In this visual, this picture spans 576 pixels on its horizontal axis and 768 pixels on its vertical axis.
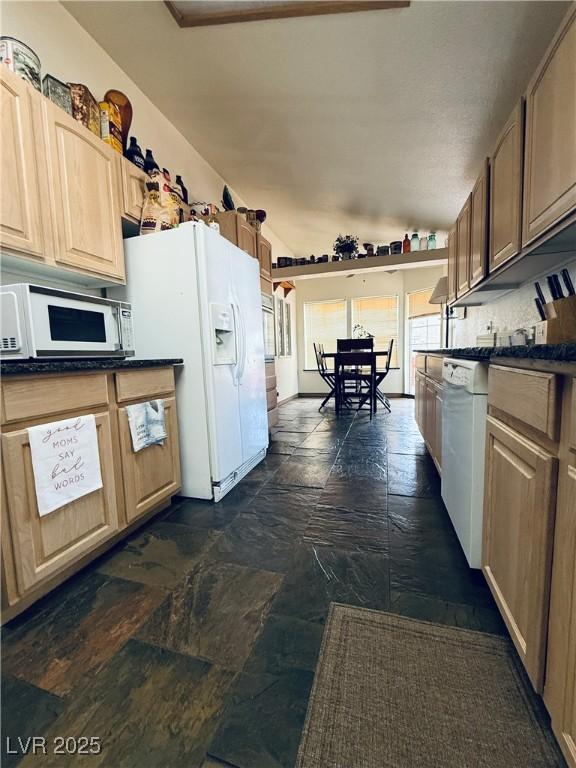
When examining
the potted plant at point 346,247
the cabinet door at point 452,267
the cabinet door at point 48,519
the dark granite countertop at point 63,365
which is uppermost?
the potted plant at point 346,247

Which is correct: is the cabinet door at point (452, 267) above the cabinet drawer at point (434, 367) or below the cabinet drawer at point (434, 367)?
above

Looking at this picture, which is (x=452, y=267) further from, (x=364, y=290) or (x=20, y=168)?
(x=20, y=168)

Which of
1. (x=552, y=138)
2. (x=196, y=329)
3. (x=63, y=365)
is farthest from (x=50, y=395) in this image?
(x=552, y=138)

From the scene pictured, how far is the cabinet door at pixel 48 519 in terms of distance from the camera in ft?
3.23

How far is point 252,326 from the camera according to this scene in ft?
7.80

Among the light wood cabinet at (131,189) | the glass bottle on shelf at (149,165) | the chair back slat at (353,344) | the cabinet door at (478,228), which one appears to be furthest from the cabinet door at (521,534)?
the chair back slat at (353,344)

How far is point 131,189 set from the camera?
1.80 meters

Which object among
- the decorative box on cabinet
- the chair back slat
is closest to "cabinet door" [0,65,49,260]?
the decorative box on cabinet

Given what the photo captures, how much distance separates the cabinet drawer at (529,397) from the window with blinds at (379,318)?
5.15 meters

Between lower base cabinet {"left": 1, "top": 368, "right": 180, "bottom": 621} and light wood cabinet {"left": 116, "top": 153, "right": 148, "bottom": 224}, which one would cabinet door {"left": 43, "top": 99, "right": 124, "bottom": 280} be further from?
lower base cabinet {"left": 1, "top": 368, "right": 180, "bottom": 621}

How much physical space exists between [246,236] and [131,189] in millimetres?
1152

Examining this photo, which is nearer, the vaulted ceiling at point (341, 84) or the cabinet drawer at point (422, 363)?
the vaulted ceiling at point (341, 84)

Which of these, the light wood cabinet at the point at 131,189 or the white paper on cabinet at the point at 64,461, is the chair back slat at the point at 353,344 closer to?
the light wood cabinet at the point at 131,189

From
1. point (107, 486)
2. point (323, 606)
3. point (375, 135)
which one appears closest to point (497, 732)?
point (323, 606)
